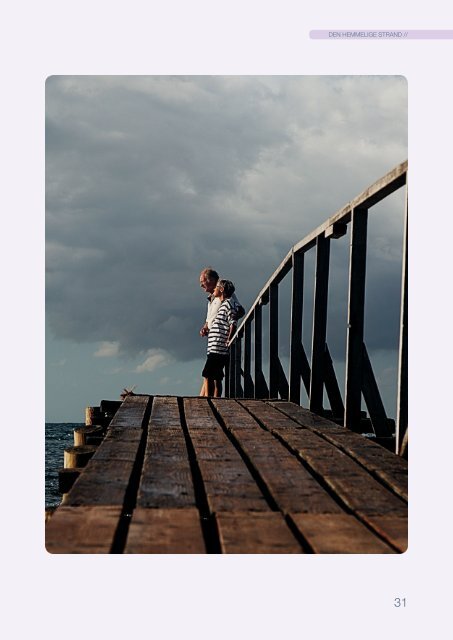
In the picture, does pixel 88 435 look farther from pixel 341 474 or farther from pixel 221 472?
pixel 341 474

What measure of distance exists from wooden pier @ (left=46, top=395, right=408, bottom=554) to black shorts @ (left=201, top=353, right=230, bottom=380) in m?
3.24

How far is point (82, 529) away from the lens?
1987 millimetres

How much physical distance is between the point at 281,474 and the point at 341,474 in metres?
0.23

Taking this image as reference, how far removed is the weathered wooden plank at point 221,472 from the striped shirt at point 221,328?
9.34 ft

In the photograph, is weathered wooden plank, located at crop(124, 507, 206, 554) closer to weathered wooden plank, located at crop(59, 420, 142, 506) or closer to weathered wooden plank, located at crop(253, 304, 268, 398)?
weathered wooden plank, located at crop(59, 420, 142, 506)

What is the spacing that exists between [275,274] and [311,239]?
159cm

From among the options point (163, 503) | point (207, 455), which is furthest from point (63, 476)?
point (163, 503)

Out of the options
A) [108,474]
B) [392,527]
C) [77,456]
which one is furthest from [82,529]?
[77,456]

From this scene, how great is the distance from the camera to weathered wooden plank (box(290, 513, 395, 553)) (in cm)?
192

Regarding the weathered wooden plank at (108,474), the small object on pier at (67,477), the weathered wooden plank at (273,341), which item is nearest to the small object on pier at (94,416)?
the weathered wooden plank at (273,341)
